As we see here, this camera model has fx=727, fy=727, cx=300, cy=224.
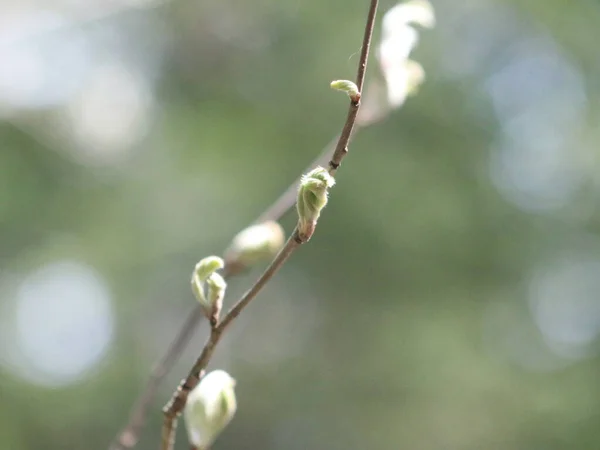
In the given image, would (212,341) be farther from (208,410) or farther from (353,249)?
(353,249)

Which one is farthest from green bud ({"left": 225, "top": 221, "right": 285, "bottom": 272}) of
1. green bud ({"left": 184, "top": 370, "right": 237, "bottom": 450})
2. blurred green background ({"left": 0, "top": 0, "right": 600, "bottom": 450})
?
blurred green background ({"left": 0, "top": 0, "right": 600, "bottom": 450})

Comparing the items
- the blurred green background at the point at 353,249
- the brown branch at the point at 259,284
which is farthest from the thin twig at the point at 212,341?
the blurred green background at the point at 353,249

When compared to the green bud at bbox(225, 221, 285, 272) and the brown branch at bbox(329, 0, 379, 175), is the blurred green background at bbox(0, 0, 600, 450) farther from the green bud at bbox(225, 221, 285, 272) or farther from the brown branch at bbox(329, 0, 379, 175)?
the brown branch at bbox(329, 0, 379, 175)

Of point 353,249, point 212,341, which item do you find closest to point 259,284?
point 212,341

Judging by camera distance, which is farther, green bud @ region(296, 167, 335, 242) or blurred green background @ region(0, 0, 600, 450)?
blurred green background @ region(0, 0, 600, 450)

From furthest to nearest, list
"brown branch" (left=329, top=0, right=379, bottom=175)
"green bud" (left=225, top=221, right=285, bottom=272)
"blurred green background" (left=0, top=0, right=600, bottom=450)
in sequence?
"blurred green background" (left=0, top=0, right=600, bottom=450), "green bud" (left=225, top=221, right=285, bottom=272), "brown branch" (left=329, top=0, right=379, bottom=175)

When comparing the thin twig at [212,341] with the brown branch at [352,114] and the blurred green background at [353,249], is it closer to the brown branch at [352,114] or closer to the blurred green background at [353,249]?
the brown branch at [352,114]
